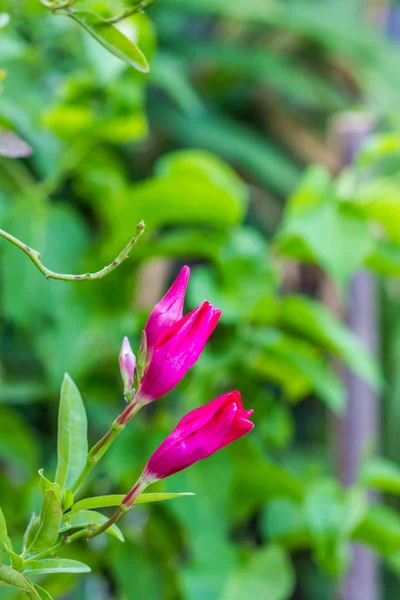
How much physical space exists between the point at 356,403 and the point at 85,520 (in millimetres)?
601

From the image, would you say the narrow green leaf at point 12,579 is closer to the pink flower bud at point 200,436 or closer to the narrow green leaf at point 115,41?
the pink flower bud at point 200,436

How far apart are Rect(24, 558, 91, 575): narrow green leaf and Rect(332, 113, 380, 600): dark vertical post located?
618 mm

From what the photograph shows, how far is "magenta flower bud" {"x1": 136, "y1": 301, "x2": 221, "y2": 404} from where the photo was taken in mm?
187

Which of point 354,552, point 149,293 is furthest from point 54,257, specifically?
point 354,552

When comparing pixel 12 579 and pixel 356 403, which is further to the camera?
pixel 356 403

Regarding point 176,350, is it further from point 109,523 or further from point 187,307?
point 187,307

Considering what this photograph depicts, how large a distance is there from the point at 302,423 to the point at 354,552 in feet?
1.50

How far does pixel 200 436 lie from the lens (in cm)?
19

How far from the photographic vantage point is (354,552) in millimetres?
778

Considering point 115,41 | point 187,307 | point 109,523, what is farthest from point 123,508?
point 187,307

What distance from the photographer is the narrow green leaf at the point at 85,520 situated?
0.21 m

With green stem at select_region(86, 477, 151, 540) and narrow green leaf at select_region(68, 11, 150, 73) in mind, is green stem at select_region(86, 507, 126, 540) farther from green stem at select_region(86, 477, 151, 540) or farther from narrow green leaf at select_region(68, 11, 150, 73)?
narrow green leaf at select_region(68, 11, 150, 73)

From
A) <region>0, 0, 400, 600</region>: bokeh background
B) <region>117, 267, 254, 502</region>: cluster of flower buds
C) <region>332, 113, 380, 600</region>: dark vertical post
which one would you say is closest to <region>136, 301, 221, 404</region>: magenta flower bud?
<region>117, 267, 254, 502</region>: cluster of flower buds

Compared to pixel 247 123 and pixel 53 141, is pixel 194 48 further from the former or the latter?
pixel 53 141
